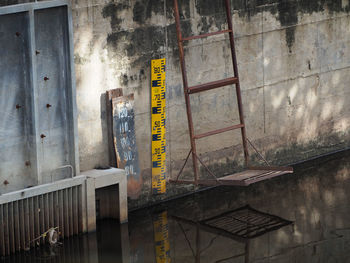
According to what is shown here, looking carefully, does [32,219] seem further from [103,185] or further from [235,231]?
[235,231]

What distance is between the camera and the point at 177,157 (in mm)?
14648

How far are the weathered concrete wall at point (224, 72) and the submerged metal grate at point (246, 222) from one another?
1.19 metres

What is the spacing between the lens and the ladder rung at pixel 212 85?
45.2 feet

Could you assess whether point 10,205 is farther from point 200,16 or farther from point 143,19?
point 200,16

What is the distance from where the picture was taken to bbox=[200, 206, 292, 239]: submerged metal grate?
1345 centimetres

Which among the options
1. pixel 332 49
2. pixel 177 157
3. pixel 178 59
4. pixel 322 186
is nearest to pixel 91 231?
pixel 177 157

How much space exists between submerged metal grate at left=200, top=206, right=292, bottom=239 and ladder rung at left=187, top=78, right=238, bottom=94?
82.4 inches

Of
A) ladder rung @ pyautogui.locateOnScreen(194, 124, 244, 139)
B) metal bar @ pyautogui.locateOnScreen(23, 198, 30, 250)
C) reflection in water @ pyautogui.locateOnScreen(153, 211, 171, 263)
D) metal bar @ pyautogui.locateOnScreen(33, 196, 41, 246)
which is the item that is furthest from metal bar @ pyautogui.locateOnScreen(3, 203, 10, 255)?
ladder rung @ pyautogui.locateOnScreen(194, 124, 244, 139)

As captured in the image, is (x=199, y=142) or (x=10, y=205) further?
(x=199, y=142)

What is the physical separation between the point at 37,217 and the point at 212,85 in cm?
354

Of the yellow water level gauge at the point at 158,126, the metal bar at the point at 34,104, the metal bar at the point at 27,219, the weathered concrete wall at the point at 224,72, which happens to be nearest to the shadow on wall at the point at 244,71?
the weathered concrete wall at the point at 224,72

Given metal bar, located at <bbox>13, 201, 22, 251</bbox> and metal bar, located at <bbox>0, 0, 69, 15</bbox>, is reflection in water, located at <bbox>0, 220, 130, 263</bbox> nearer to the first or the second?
metal bar, located at <bbox>13, 201, 22, 251</bbox>

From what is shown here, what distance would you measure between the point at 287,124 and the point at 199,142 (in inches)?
89.3

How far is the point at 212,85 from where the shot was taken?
1390 centimetres
